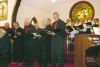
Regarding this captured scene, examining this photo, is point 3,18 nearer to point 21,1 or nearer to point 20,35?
point 21,1

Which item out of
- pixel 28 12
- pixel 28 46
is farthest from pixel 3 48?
pixel 28 12

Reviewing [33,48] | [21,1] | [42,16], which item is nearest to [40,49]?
[33,48]

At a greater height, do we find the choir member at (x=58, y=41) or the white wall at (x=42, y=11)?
the white wall at (x=42, y=11)

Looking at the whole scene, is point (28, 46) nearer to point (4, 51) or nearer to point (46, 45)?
point (46, 45)

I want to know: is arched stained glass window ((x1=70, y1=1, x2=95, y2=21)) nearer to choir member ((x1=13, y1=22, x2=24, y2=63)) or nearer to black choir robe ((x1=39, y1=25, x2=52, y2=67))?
choir member ((x1=13, y1=22, x2=24, y2=63))

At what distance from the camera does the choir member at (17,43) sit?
8367mm

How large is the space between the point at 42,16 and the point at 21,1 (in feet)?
7.11

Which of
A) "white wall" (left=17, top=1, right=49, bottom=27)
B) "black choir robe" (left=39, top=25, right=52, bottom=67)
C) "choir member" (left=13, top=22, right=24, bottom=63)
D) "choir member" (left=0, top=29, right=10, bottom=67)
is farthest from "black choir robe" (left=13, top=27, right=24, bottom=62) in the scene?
"white wall" (left=17, top=1, right=49, bottom=27)

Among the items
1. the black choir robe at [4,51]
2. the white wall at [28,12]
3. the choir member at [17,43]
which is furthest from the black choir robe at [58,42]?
the white wall at [28,12]

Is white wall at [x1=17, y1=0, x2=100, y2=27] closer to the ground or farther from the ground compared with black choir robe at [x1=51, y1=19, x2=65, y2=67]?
farther from the ground

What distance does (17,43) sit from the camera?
29.8ft

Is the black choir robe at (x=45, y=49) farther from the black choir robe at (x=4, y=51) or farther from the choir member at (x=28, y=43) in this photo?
the black choir robe at (x=4, y=51)

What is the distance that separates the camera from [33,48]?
754cm

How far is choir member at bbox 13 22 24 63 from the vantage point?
8.37m
